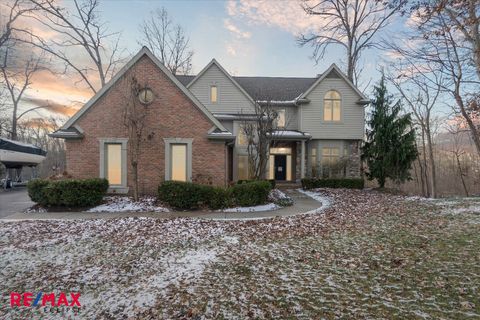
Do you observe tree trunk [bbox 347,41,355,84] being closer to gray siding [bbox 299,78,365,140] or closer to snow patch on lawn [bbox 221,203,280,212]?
gray siding [bbox 299,78,365,140]

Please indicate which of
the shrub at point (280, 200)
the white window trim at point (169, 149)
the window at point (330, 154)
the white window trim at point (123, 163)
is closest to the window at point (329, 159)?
the window at point (330, 154)

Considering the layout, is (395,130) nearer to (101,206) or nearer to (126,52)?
(101,206)

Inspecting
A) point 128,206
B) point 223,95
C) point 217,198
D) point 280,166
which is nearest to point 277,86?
point 223,95

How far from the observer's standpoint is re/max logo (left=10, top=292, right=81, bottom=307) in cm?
379

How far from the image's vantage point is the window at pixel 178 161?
1223 centimetres

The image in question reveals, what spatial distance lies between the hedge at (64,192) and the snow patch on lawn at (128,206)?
1.77 feet

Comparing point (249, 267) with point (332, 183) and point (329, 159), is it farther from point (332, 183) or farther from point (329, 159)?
point (329, 159)

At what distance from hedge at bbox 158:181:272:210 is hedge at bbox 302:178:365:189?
7.48 metres

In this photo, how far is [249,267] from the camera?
4.82 meters

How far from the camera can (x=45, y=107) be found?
27.1 meters

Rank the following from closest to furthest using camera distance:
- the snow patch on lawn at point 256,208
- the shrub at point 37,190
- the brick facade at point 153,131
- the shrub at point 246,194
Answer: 1. the shrub at point 37,190
2. the snow patch on lawn at point 256,208
3. the shrub at point 246,194
4. the brick facade at point 153,131

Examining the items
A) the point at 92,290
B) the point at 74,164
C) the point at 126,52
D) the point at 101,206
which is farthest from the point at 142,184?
the point at 126,52

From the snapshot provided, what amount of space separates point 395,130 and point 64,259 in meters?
19.2

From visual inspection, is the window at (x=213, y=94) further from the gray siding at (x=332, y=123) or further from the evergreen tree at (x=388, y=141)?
the evergreen tree at (x=388, y=141)
